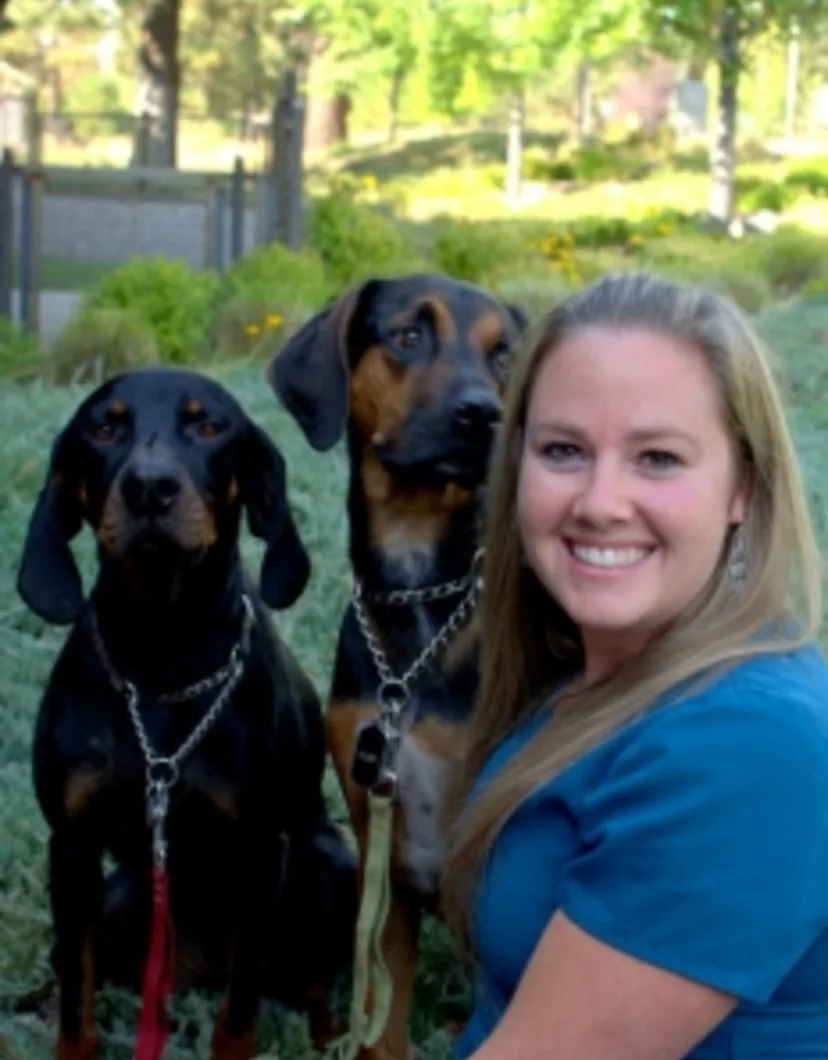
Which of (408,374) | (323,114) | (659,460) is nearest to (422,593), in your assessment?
(408,374)

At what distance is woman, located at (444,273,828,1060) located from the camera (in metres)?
Answer: 2.25

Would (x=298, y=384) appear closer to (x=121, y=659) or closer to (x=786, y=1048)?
(x=121, y=659)

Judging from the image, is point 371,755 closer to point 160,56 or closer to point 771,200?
point 160,56

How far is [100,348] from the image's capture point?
1237 centimetres

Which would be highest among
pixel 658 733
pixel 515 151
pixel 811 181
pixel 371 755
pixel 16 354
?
pixel 515 151

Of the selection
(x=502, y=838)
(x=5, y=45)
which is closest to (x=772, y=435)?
(x=502, y=838)

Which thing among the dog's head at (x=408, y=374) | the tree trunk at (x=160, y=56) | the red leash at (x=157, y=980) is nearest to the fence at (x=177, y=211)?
the tree trunk at (x=160, y=56)

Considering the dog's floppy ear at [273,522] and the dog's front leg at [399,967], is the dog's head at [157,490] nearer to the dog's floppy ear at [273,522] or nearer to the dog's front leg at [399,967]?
the dog's floppy ear at [273,522]

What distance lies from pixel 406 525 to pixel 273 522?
0.33 m

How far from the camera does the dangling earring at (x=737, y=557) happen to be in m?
2.59

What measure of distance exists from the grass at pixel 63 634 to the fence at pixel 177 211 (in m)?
7.04

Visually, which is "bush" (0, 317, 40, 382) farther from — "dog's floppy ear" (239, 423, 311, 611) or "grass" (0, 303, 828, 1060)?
"dog's floppy ear" (239, 423, 311, 611)

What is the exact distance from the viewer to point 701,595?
102 inches

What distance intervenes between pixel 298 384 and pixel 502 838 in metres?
1.87
